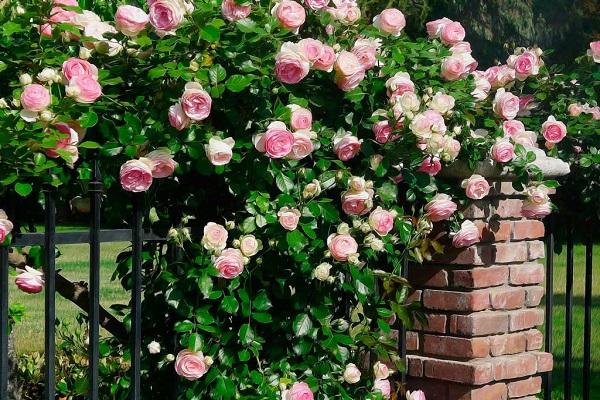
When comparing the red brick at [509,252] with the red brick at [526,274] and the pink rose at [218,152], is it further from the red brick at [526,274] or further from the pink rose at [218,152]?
the pink rose at [218,152]

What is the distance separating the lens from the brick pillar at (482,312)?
3678 millimetres

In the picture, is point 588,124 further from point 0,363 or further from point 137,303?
point 0,363

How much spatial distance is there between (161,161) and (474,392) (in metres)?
1.51

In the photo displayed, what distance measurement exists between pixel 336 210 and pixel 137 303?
0.66 m

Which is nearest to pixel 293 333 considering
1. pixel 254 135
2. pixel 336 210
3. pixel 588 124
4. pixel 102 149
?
→ pixel 336 210

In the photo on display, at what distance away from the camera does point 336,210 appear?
10.3 ft

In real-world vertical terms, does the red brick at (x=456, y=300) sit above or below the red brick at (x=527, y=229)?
below

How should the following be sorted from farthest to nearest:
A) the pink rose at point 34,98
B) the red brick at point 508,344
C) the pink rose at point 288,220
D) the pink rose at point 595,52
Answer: the pink rose at point 595,52 → the red brick at point 508,344 → the pink rose at point 288,220 → the pink rose at point 34,98

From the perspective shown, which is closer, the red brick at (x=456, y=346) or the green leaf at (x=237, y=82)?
the green leaf at (x=237, y=82)

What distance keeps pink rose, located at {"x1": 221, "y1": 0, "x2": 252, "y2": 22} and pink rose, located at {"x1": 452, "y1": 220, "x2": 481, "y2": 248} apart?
1154 millimetres

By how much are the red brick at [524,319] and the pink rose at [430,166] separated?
727 mm

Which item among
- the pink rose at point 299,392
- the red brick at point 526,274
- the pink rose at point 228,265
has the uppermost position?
the pink rose at point 228,265

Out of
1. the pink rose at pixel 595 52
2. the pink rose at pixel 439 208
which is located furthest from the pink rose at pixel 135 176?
the pink rose at pixel 595 52

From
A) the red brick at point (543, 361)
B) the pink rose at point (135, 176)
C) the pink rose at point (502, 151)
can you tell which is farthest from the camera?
the red brick at point (543, 361)
